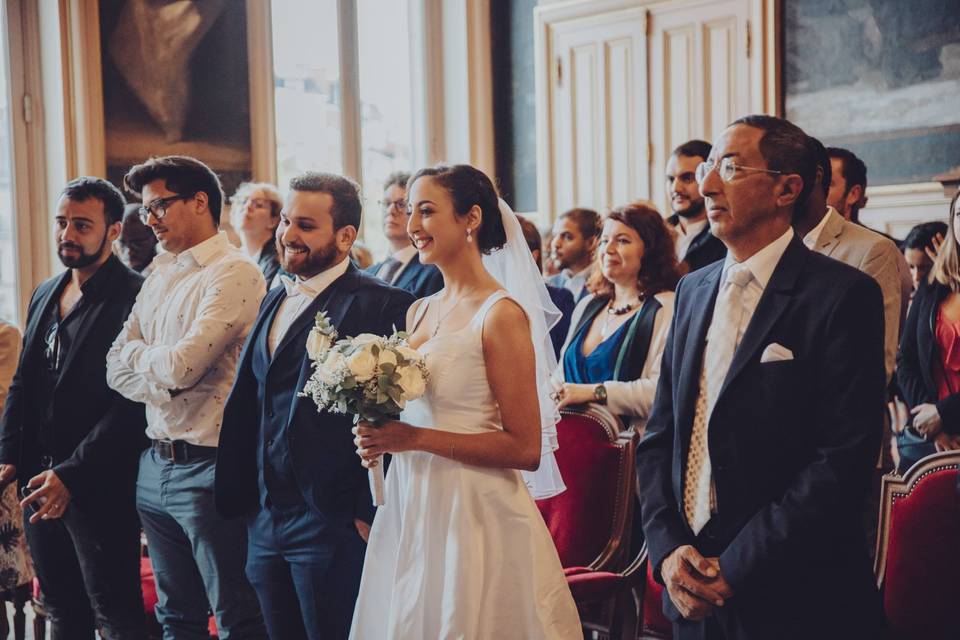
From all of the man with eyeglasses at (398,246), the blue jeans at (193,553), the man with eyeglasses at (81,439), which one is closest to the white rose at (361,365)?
the blue jeans at (193,553)

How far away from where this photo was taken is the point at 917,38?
686cm

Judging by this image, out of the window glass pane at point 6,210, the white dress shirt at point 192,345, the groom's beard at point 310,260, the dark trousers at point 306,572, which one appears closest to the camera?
the dark trousers at point 306,572

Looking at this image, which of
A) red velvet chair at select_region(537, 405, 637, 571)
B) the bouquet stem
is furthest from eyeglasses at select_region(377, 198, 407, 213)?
the bouquet stem

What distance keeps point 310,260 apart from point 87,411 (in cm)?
115

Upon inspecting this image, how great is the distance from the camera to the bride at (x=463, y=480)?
2383 millimetres

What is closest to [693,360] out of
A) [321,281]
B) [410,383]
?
[410,383]

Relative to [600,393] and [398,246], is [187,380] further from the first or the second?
[398,246]

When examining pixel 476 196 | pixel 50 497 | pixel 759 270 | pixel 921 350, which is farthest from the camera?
pixel 921 350

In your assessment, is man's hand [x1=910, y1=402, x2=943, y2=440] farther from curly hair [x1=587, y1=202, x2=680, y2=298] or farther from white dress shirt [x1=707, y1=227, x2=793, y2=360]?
white dress shirt [x1=707, y1=227, x2=793, y2=360]

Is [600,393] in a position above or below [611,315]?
below

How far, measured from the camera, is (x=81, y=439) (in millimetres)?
3396

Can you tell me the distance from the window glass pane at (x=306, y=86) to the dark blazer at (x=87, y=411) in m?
4.25

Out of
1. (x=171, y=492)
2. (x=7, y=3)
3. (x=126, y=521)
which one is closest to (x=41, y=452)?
(x=126, y=521)

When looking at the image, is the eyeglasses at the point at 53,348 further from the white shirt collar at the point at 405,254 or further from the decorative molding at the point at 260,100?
the decorative molding at the point at 260,100
